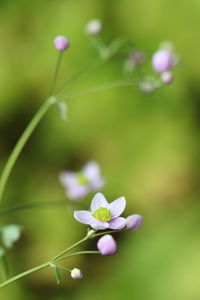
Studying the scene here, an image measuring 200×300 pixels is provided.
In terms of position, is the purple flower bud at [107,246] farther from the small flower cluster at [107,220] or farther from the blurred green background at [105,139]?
the blurred green background at [105,139]

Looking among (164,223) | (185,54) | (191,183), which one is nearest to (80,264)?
(164,223)

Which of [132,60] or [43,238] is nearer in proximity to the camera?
[132,60]

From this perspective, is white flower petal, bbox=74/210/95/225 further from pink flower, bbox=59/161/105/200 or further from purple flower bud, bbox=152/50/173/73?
pink flower, bbox=59/161/105/200

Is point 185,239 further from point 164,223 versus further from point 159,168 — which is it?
point 159,168

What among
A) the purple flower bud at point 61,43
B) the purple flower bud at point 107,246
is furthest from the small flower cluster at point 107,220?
the purple flower bud at point 61,43

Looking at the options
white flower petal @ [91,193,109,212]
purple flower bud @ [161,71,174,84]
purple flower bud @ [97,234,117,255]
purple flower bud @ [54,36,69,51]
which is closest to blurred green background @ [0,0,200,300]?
purple flower bud @ [161,71,174,84]

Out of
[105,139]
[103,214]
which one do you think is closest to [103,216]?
[103,214]
